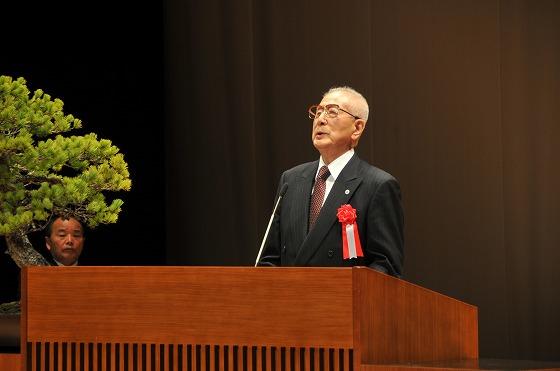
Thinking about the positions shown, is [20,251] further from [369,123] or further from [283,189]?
[369,123]

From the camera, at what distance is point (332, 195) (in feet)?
9.09

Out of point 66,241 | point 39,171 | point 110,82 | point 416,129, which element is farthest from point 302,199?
point 110,82

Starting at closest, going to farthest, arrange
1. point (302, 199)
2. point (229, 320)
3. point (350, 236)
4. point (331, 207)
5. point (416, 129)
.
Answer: point (229, 320) → point (350, 236) → point (331, 207) → point (302, 199) → point (416, 129)

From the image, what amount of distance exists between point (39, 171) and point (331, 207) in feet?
2.53

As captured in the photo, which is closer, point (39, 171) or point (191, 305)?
point (191, 305)

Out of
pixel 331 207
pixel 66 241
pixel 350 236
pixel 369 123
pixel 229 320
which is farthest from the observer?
pixel 369 123

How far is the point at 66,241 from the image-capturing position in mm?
3352

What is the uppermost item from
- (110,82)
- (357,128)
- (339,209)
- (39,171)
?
(110,82)

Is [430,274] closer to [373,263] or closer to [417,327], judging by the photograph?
[373,263]

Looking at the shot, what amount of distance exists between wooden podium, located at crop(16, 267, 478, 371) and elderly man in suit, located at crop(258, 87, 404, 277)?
1.25 feet

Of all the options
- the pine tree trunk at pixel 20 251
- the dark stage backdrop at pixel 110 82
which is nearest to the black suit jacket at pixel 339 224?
the pine tree trunk at pixel 20 251

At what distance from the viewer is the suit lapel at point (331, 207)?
2682mm

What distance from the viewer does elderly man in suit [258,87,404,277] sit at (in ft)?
8.77

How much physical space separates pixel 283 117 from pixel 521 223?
1.31 m
